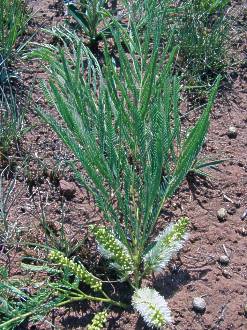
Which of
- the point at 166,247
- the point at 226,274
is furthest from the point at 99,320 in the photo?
the point at 226,274

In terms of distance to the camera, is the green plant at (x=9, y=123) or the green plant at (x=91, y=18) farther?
the green plant at (x=91, y=18)

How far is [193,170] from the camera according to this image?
2059mm

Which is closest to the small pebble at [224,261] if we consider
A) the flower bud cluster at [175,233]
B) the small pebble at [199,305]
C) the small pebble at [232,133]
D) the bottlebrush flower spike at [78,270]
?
the small pebble at [199,305]

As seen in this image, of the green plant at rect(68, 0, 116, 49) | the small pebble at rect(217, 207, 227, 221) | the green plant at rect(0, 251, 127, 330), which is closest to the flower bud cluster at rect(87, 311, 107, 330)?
the green plant at rect(0, 251, 127, 330)

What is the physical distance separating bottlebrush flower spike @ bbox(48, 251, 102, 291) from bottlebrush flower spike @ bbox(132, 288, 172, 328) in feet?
0.37

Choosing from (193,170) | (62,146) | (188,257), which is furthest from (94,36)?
(188,257)

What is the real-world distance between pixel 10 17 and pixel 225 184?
42.5 inches

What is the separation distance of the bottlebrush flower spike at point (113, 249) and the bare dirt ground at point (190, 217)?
0.44ft

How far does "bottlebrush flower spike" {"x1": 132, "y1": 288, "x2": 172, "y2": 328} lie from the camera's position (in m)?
1.46

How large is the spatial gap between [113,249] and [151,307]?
0.21 meters

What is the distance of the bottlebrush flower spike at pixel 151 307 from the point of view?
146 centimetres

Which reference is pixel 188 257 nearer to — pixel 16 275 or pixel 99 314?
pixel 99 314

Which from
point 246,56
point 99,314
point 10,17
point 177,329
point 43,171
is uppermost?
point 10,17

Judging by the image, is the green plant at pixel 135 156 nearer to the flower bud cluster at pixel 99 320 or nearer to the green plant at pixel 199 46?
the flower bud cluster at pixel 99 320
